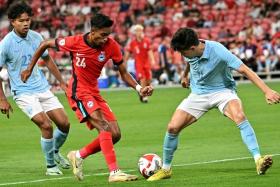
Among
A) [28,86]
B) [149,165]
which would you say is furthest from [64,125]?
[149,165]

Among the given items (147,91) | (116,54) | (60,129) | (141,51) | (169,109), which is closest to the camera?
(147,91)

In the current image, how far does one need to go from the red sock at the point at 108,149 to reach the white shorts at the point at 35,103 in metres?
1.79

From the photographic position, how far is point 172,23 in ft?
149

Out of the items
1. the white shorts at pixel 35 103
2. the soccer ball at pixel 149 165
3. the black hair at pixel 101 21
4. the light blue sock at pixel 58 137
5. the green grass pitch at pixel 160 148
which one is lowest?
the green grass pitch at pixel 160 148

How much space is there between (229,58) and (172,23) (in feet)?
107

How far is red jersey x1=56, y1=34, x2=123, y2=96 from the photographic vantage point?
43.1 ft

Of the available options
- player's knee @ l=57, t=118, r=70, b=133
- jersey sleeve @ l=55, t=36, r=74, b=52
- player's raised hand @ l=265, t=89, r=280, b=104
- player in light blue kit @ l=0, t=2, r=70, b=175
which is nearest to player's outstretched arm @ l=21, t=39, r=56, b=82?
jersey sleeve @ l=55, t=36, r=74, b=52

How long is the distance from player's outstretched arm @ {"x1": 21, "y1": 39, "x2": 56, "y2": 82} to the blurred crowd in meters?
25.8

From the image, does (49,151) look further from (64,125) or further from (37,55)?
(37,55)

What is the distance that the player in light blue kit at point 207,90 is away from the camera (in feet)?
41.5

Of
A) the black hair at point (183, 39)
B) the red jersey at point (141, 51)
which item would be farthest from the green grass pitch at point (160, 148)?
the red jersey at point (141, 51)

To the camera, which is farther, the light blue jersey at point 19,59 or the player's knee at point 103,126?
the light blue jersey at point 19,59

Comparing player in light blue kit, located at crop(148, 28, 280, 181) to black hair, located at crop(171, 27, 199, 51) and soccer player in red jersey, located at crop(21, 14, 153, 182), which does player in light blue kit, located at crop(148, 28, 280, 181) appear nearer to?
black hair, located at crop(171, 27, 199, 51)

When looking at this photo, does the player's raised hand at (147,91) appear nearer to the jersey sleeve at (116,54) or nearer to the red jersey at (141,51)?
the jersey sleeve at (116,54)
